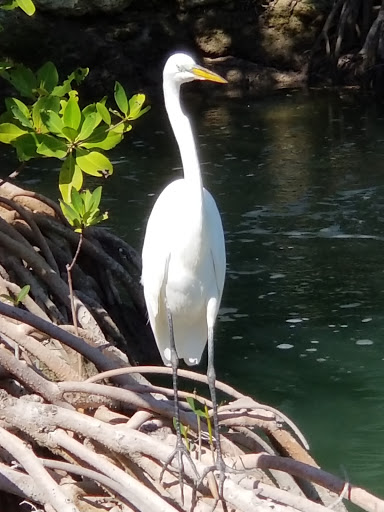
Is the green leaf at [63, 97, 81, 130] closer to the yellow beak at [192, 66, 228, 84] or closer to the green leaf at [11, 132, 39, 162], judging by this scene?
the green leaf at [11, 132, 39, 162]

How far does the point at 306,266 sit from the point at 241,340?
1401 millimetres

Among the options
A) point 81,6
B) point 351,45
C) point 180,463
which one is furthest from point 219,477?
point 81,6

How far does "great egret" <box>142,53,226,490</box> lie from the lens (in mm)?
3598

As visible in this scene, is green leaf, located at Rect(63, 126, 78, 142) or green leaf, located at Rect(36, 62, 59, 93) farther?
green leaf, located at Rect(36, 62, 59, 93)

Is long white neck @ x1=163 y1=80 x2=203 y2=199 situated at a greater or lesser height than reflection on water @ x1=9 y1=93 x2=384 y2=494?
greater

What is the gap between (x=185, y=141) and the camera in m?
3.55

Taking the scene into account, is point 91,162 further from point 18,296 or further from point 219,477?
point 219,477

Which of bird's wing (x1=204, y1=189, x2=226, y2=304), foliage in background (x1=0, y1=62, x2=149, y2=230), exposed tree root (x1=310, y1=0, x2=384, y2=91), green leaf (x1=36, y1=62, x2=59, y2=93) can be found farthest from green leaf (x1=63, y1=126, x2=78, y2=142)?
exposed tree root (x1=310, y1=0, x2=384, y2=91)

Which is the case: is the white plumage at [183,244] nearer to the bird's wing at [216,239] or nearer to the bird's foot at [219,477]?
the bird's wing at [216,239]

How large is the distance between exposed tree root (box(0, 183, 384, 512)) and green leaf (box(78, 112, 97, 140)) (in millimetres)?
590

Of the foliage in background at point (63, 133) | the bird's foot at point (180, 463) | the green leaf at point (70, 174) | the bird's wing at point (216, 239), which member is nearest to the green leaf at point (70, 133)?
the foliage in background at point (63, 133)

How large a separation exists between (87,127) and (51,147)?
0.13 m

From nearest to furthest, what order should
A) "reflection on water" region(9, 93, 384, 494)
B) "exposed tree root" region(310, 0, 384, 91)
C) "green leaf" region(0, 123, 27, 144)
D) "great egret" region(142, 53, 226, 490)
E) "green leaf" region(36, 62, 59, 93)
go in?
"green leaf" region(0, 123, 27, 144) → "green leaf" region(36, 62, 59, 93) → "great egret" region(142, 53, 226, 490) → "reflection on water" region(9, 93, 384, 494) → "exposed tree root" region(310, 0, 384, 91)

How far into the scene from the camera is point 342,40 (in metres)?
16.1
